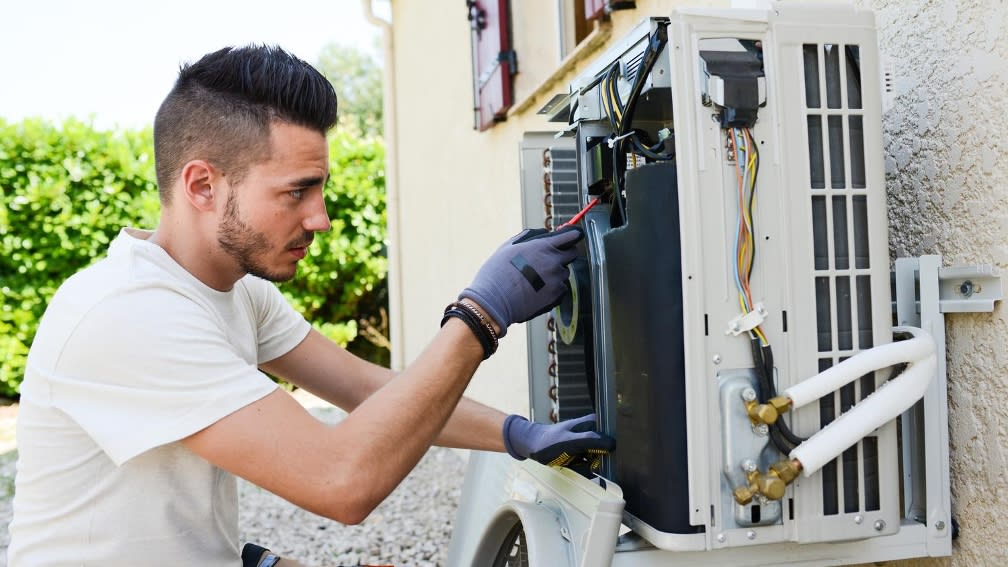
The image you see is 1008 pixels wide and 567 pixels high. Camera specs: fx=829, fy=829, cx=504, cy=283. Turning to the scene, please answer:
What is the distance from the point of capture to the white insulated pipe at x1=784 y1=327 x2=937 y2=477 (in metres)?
1.09

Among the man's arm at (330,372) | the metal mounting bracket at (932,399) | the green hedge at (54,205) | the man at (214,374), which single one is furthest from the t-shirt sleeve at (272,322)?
the green hedge at (54,205)

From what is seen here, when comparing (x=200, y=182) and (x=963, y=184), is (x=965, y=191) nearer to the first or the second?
(x=963, y=184)

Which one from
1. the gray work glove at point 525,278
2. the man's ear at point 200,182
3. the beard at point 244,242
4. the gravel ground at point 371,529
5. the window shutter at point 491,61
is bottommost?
the gravel ground at point 371,529

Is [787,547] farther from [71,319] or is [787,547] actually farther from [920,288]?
[71,319]

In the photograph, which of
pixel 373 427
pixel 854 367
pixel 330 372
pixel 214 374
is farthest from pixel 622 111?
pixel 330 372

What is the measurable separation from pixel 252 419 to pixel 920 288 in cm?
107

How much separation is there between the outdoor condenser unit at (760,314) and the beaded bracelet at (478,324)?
9.4 inches

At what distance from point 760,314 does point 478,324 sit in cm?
46

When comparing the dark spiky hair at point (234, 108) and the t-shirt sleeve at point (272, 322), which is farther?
the t-shirt sleeve at point (272, 322)

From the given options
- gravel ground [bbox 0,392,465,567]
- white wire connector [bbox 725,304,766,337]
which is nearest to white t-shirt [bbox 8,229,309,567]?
white wire connector [bbox 725,304,766,337]

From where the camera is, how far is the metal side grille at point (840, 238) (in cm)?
115

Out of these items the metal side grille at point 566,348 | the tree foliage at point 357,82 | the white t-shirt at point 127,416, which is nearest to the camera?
the white t-shirt at point 127,416

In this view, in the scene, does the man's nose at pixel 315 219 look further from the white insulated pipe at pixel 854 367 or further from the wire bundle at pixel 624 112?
the white insulated pipe at pixel 854 367

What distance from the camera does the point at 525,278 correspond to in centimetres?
141
